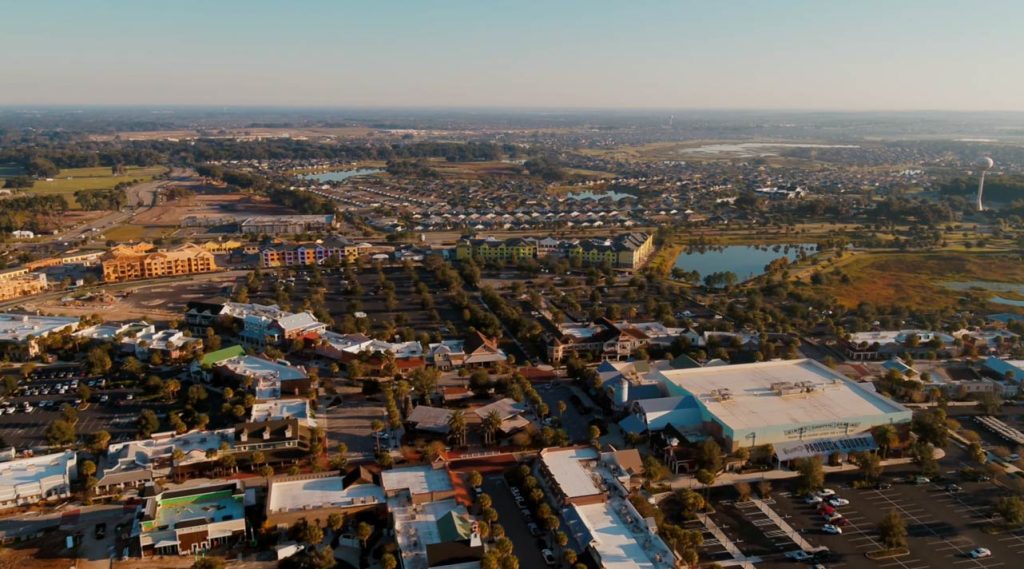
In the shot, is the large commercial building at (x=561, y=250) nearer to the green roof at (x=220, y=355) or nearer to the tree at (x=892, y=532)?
the green roof at (x=220, y=355)

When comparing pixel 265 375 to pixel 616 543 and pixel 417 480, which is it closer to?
pixel 417 480

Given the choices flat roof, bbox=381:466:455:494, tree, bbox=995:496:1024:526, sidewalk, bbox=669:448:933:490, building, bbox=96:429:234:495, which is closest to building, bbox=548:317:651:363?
sidewalk, bbox=669:448:933:490

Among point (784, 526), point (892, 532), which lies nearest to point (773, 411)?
point (784, 526)

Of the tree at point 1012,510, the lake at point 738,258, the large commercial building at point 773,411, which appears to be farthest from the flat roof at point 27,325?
the lake at point 738,258

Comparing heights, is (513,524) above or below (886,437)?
below

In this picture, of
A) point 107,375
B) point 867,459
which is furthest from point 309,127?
point 867,459
